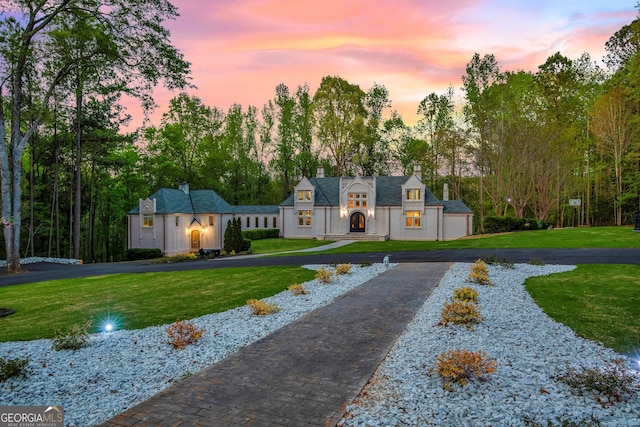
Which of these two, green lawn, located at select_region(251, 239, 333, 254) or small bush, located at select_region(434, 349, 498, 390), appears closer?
small bush, located at select_region(434, 349, 498, 390)

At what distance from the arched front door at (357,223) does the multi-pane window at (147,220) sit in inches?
790

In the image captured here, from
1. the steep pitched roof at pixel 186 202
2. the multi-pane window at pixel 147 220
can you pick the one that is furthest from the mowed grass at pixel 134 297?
the steep pitched roof at pixel 186 202

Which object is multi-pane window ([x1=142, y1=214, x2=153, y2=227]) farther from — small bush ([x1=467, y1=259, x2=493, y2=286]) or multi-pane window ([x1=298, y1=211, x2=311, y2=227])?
small bush ([x1=467, y1=259, x2=493, y2=286])

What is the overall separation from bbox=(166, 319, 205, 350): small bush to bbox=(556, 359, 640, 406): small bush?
6.75 metres

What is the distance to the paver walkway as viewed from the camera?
15.4 ft

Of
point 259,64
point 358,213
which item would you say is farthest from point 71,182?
point 358,213

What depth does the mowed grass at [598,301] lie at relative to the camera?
7.41 meters

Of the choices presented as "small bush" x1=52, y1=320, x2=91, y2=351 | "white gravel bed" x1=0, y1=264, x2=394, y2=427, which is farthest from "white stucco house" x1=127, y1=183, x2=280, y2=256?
"small bush" x1=52, y1=320, x2=91, y2=351

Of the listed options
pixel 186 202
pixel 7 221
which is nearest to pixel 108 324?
pixel 7 221

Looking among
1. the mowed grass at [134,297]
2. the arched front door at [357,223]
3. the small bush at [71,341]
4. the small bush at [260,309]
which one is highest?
the arched front door at [357,223]

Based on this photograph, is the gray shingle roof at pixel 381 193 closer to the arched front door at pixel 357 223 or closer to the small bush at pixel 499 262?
the arched front door at pixel 357 223

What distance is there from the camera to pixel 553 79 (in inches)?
1651

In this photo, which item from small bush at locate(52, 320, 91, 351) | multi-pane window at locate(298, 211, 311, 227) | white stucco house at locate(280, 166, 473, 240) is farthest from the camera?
multi-pane window at locate(298, 211, 311, 227)

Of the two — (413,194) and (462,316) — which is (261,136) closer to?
(413,194)
